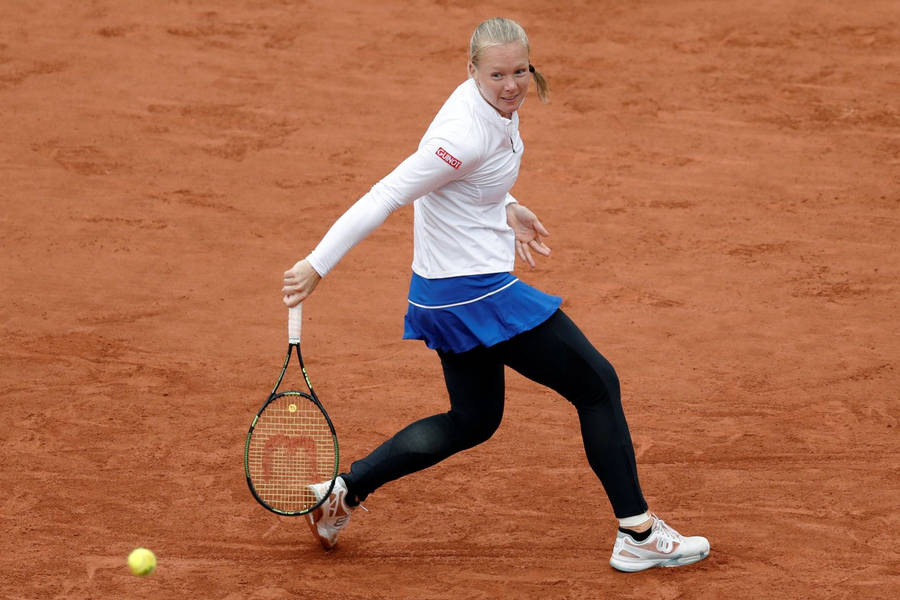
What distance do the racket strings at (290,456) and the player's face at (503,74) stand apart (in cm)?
127

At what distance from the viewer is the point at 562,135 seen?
918 centimetres

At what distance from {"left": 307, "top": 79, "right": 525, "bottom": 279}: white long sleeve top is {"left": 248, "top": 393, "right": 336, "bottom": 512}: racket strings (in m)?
0.74

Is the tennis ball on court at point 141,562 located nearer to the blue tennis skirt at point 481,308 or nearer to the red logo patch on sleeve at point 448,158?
the blue tennis skirt at point 481,308

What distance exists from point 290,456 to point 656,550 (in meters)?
1.54

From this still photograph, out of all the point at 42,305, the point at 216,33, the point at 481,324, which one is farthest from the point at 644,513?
the point at 216,33

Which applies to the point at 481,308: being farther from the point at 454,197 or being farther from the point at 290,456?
the point at 290,456

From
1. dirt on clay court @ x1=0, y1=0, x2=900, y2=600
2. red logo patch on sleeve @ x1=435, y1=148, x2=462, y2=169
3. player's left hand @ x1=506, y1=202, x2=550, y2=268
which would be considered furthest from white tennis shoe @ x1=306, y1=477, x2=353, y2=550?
red logo patch on sleeve @ x1=435, y1=148, x2=462, y2=169

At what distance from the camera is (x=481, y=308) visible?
417cm

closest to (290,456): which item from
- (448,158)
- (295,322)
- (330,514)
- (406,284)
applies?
(330,514)

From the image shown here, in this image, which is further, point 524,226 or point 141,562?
point 524,226

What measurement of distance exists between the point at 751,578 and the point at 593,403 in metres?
0.89

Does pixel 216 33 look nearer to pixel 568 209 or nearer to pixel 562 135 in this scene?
pixel 562 135

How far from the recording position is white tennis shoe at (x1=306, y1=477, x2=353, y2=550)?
4.58 metres

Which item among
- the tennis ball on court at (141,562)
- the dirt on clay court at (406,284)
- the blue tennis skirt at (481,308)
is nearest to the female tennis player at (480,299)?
the blue tennis skirt at (481,308)
